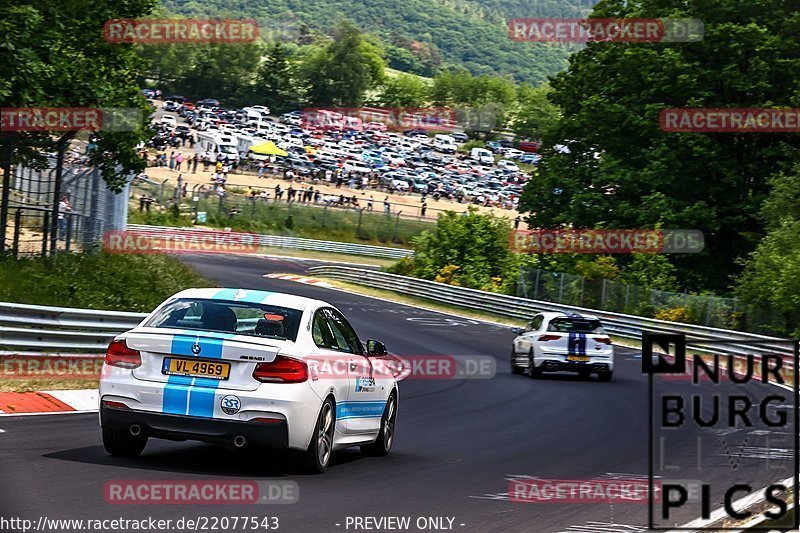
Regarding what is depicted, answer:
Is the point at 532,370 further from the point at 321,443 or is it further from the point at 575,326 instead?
the point at 321,443

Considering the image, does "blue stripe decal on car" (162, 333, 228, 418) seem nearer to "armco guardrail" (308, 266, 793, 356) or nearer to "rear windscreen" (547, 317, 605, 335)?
"rear windscreen" (547, 317, 605, 335)

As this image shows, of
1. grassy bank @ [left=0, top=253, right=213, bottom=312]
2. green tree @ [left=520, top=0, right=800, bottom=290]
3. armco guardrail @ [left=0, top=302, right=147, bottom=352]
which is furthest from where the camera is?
Result: green tree @ [left=520, top=0, right=800, bottom=290]

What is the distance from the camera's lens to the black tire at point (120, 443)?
9773 millimetres

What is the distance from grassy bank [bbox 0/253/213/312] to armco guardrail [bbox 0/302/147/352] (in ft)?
7.25

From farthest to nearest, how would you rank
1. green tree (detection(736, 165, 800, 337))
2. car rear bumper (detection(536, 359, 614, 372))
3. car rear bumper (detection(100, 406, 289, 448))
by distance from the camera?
1. green tree (detection(736, 165, 800, 337))
2. car rear bumper (detection(536, 359, 614, 372))
3. car rear bumper (detection(100, 406, 289, 448))

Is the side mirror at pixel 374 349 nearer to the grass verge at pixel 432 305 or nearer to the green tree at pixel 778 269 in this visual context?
the green tree at pixel 778 269

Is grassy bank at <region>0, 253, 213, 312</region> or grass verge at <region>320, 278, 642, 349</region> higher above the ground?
grassy bank at <region>0, 253, 213, 312</region>

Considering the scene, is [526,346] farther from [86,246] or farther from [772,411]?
[86,246]

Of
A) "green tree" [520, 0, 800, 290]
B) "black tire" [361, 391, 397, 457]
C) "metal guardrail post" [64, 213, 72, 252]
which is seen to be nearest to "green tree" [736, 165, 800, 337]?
"green tree" [520, 0, 800, 290]

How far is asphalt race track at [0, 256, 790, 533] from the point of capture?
26.4 ft

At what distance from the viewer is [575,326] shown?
80.7 feet

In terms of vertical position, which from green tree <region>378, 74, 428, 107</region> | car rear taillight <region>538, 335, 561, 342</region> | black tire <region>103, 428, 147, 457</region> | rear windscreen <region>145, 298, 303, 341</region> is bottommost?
car rear taillight <region>538, 335, 561, 342</region>

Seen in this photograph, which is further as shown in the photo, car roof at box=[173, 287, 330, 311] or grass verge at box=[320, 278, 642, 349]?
grass verge at box=[320, 278, 642, 349]

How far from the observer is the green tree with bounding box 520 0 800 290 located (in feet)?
143
